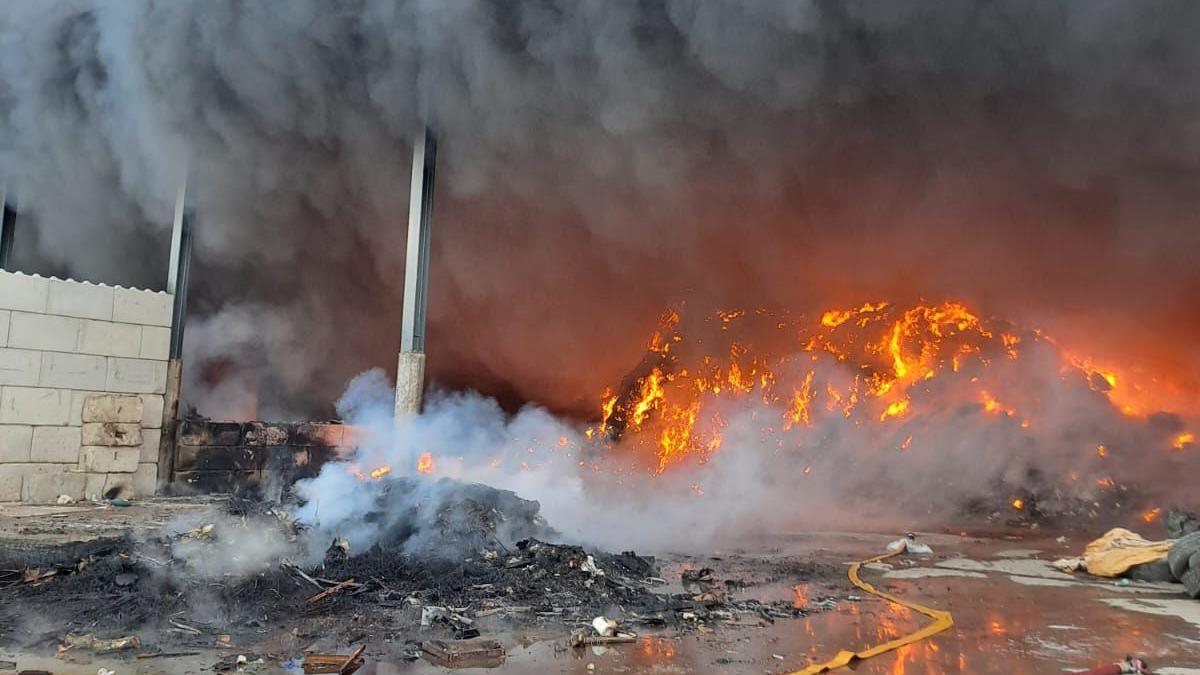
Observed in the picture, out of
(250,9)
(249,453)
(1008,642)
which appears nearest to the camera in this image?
(1008,642)

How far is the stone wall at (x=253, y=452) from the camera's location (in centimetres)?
1316

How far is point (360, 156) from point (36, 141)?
577cm

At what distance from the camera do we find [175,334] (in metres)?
13.3

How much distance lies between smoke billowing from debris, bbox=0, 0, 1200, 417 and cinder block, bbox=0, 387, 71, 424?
15.6 feet

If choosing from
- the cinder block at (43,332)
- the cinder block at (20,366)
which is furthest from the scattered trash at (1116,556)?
the cinder block at (20,366)

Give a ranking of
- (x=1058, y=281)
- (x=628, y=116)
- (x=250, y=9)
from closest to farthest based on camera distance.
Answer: (x=250, y=9)
(x=628, y=116)
(x=1058, y=281)

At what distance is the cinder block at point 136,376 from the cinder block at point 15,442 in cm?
121

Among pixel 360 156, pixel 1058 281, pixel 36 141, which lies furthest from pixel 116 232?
pixel 1058 281

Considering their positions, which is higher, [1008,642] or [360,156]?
[360,156]

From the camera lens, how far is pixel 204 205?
14.9m

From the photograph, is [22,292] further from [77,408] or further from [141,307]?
[77,408]

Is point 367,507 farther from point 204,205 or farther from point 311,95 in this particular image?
point 204,205

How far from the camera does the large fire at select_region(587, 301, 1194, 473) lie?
18.6 meters

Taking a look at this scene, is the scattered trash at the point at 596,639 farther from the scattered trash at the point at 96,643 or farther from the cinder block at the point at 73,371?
the cinder block at the point at 73,371
